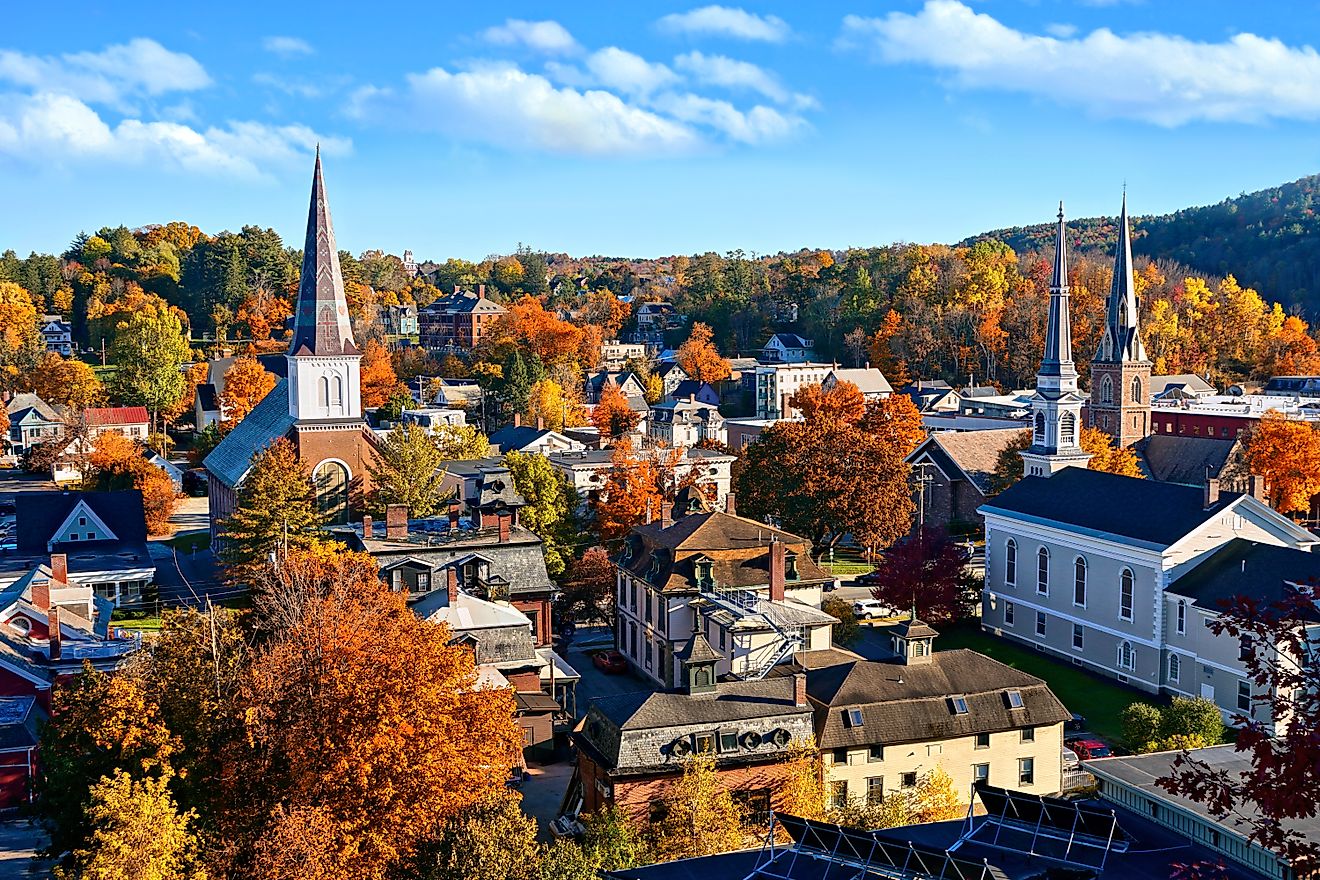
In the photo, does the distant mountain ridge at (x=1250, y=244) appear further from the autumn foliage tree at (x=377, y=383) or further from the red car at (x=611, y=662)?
the red car at (x=611, y=662)

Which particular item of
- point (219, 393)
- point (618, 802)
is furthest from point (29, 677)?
point (219, 393)

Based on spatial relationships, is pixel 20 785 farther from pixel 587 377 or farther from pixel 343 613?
pixel 587 377

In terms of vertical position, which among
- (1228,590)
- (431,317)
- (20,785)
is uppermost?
(431,317)

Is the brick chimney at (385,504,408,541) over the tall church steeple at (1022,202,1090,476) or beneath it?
beneath

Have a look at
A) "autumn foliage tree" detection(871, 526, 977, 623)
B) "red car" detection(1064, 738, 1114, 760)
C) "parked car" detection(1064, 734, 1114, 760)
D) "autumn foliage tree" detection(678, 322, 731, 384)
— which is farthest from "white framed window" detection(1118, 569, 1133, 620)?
"autumn foliage tree" detection(678, 322, 731, 384)

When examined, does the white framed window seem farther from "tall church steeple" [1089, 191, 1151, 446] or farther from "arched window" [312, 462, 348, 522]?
"tall church steeple" [1089, 191, 1151, 446]

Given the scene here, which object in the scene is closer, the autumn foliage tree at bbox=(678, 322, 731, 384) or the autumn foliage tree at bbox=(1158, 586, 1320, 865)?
the autumn foliage tree at bbox=(1158, 586, 1320, 865)
